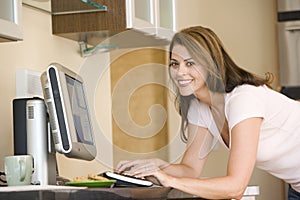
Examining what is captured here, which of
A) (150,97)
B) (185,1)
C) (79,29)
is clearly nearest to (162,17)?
(79,29)

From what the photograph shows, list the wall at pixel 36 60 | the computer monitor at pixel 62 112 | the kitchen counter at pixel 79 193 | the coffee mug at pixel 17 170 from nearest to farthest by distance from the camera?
the kitchen counter at pixel 79 193
the coffee mug at pixel 17 170
the computer monitor at pixel 62 112
the wall at pixel 36 60

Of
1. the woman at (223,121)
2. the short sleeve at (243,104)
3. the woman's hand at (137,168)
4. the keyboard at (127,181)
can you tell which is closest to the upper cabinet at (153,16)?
the woman at (223,121)

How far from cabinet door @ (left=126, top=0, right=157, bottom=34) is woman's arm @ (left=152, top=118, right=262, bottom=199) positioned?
64 cm

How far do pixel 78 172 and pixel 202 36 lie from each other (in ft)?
2.61

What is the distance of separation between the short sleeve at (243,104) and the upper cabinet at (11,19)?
2.43ft

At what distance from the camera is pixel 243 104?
2.51 meters

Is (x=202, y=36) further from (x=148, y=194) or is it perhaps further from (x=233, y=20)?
(x=233, y=20)

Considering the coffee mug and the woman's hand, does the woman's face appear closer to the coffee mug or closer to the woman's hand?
the woman's hand

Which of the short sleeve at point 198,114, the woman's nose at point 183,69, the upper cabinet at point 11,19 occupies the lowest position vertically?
the short sleeve at point 198,114

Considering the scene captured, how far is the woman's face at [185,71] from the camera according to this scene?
258 cm

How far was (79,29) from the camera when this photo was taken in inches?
114

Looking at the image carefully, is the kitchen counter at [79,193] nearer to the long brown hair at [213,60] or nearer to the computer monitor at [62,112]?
the computer monitor at [62,112]

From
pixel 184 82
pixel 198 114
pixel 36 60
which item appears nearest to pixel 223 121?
pixel 198 114

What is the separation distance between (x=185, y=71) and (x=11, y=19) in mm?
660
